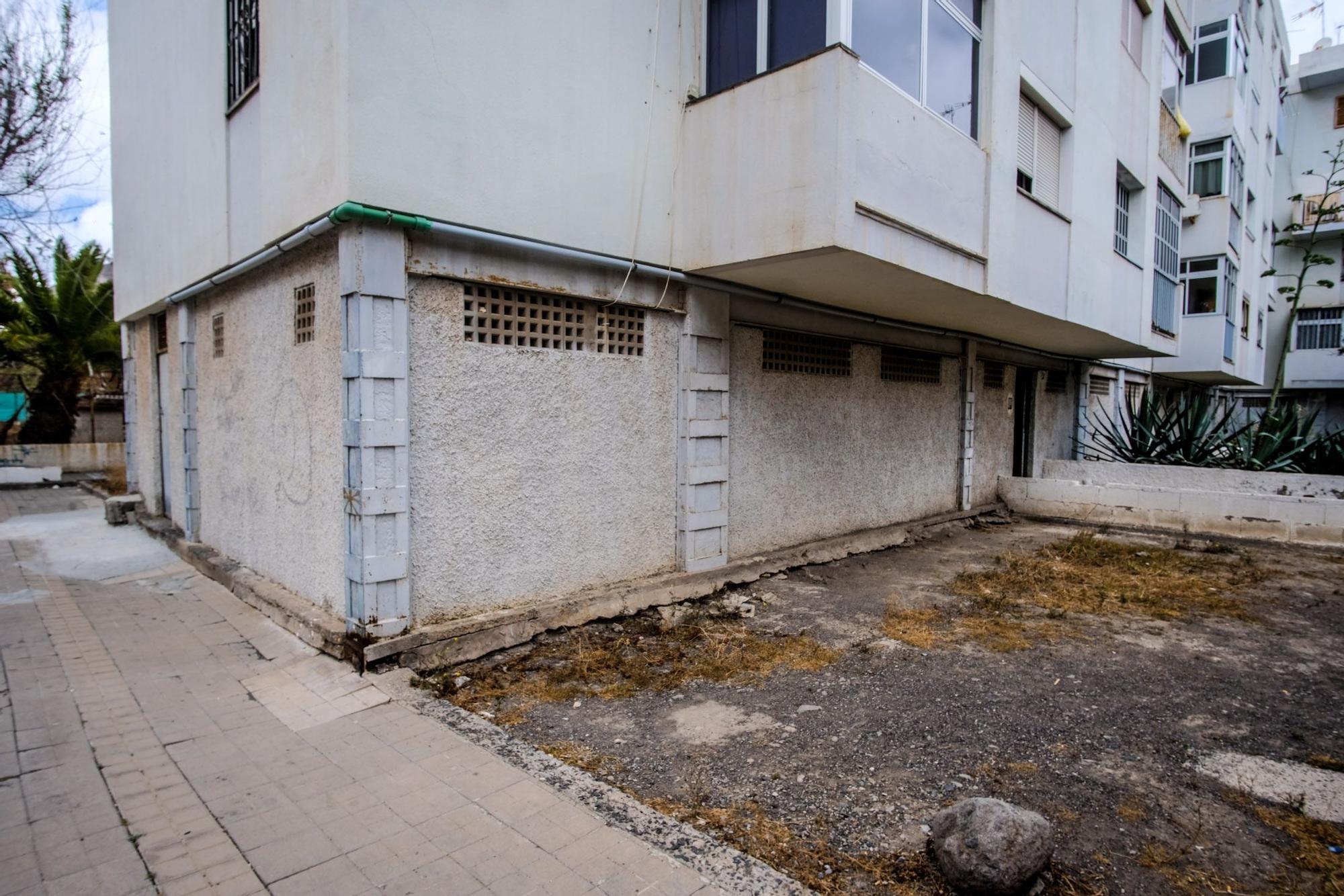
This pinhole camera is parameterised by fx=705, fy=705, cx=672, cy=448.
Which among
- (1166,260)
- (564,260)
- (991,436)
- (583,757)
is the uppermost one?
(1166,260)

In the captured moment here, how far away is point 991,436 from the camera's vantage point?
11578 millimetres

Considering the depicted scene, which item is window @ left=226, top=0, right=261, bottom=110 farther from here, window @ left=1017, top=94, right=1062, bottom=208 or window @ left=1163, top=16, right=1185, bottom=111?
window @ left=1163, top=16, right=1185, bottom=111

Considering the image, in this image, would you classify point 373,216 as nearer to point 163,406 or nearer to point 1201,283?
point 163,406

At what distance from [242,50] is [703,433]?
205 inches

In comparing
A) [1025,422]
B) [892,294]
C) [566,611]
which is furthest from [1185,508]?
[566,611]

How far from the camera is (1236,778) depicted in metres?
3.32

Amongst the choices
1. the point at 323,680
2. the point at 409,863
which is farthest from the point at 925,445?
the point at 409,863

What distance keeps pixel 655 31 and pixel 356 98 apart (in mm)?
2774

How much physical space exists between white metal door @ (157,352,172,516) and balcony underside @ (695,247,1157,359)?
7.47m

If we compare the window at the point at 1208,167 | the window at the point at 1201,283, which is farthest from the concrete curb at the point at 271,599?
the window at the point at 1208,167

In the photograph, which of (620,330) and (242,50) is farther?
(242,50)

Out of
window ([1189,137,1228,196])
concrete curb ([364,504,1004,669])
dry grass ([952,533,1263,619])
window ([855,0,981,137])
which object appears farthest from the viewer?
window ([1189,137,1228,196])

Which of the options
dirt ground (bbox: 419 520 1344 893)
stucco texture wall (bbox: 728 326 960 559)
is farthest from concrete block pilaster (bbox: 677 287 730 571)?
dirt ground (bbox: 419 520 1344 893)

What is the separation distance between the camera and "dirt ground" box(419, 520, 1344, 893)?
280cm
